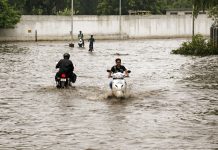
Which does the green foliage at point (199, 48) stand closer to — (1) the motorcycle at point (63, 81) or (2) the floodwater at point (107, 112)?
(2) the floodwater at point (107, 112)

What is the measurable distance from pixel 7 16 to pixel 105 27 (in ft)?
50.1

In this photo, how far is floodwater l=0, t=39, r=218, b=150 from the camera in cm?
1377

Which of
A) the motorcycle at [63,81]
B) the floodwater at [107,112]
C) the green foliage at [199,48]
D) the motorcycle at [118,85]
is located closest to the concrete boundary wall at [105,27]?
the green foliage at [199,48]

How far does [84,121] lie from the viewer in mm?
16516

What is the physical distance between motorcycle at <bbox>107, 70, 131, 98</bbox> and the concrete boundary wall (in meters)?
56.3

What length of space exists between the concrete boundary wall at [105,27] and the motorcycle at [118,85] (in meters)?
56.3

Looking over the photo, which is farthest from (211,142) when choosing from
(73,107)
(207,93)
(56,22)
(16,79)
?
(56,22)

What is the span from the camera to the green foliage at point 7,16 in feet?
243

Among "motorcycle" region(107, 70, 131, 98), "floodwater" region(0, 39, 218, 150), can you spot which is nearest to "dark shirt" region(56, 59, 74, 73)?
"floodwater" region(0, 39, 218, 150)

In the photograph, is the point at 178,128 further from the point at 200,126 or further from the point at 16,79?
the point at 16,79

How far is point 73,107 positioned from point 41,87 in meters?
5.85

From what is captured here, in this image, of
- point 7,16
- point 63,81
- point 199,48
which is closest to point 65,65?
point 63,81

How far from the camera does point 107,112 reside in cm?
1805

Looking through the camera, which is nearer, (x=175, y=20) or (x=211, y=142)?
(x=211, y=142)
